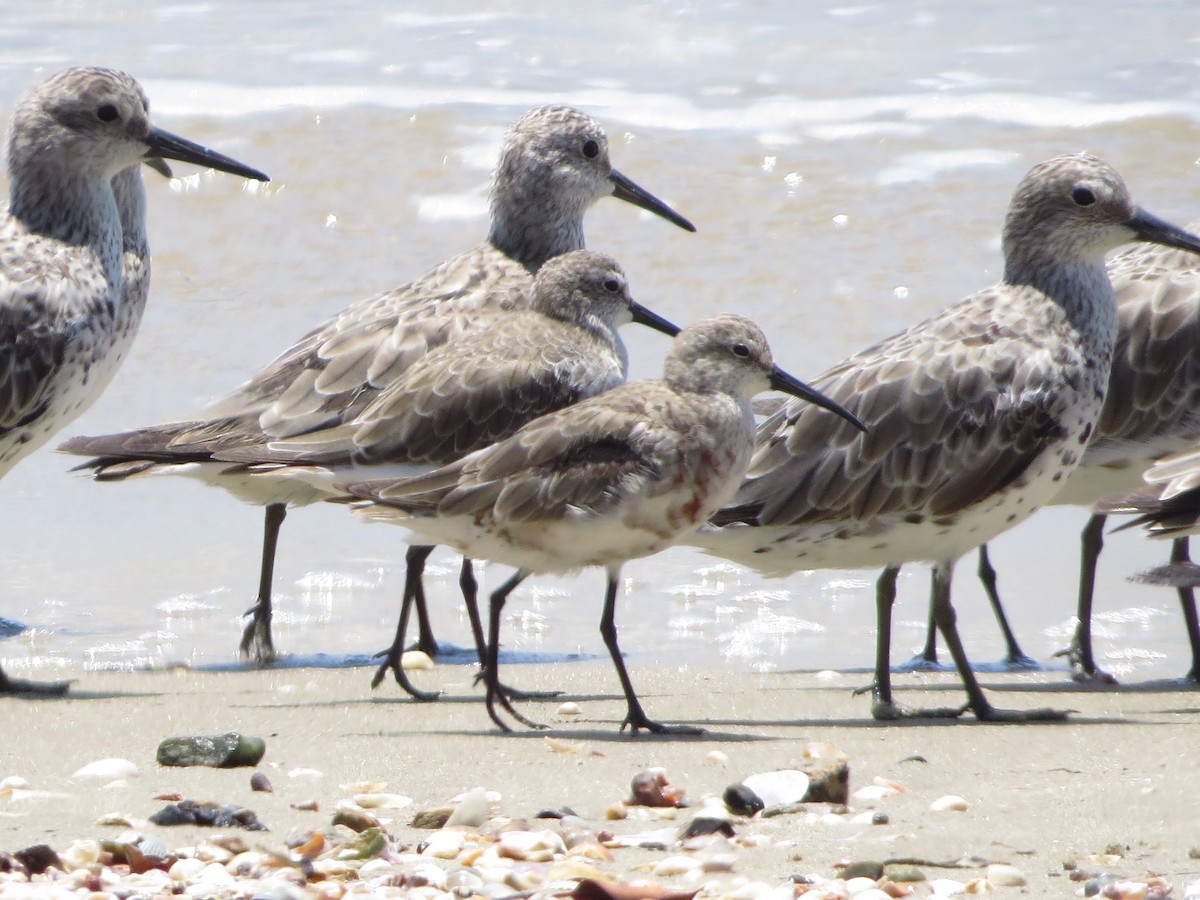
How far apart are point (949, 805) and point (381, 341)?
10.9 feet

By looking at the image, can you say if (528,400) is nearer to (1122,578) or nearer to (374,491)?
(374,491)

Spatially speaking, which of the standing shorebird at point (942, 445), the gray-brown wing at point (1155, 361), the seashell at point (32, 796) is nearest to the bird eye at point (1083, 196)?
the standing shorebird at point (942, 445)

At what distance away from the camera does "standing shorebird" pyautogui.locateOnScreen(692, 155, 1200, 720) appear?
6457 mm

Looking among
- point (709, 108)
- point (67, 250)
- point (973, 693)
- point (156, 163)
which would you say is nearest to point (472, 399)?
point (67, 250)

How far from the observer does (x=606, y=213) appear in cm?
1326

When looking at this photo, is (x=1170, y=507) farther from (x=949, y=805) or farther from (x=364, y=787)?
(x=364, y=787)

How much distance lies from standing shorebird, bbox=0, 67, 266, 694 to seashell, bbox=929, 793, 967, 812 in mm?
3746

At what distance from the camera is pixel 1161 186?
13.7 meters

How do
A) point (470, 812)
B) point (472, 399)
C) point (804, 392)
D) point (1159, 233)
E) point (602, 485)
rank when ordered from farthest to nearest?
point (1159, 233) < point (472, 399) < point (804, 392) < point (602, 485) < point (470, 812)

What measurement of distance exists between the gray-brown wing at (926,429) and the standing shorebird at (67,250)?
2457 mm

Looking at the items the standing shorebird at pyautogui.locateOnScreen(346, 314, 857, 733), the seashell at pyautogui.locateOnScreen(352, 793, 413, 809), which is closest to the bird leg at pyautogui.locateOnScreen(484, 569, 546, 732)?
the standing shorebird at pyautogui.locateOnScreen(346, 314, 857, 733)

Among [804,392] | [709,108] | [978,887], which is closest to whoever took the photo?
[978,887]

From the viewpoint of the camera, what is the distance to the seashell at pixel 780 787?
4.92 m

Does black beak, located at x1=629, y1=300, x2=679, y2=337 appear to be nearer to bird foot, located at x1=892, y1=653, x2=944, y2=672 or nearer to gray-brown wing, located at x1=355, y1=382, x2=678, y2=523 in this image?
gray-brown wing, located at x1=355, y1=382, x2=678, y2=523
